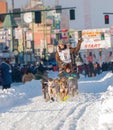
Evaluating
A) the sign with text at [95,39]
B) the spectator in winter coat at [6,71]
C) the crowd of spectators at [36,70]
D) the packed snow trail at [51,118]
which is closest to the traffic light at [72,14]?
the crowd of spectators at [36,70]

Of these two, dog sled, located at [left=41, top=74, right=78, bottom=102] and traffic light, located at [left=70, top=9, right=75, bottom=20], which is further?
traffic light, located at [left=70, top=9, right=75, bottom=20]

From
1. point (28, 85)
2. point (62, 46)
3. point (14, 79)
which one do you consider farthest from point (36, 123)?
point (14, 79)

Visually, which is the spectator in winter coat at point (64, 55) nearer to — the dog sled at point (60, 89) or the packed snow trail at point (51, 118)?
the dog sled at point (60, 89)

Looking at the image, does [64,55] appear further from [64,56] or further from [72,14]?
[72,14]

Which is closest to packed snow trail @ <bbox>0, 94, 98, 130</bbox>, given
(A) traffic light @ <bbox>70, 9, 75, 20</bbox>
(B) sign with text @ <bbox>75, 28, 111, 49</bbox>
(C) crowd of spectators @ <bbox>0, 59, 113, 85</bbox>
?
(C) crowd of spectators @ <bbox>0, 59, 113, 85</bbox>

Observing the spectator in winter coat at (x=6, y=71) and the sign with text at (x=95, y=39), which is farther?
the sign with text at (x=95, y=39)

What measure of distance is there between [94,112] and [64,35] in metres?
65.8

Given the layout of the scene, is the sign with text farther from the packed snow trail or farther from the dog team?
the packed snow trail

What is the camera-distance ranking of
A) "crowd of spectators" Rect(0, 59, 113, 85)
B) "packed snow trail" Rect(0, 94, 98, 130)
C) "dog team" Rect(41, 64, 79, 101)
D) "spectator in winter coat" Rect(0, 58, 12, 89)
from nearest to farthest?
"packed snow trail" Rect(0, 94, 98, 130), "dog team" Rect(41, 64, 79, 101), "spectator in winter coat" Rect(0, 58, 12, 89), "crowd of spectators" Rect(0, 59, 113, 85)

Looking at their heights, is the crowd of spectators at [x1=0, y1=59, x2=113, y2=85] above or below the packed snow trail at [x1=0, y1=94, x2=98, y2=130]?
below

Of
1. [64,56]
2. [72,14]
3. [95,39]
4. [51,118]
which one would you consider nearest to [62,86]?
[64,56]

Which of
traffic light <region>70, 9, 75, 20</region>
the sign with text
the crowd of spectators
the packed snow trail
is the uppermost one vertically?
traffic light <region>70, 9, 75, 20</region>

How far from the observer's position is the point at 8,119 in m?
11.5

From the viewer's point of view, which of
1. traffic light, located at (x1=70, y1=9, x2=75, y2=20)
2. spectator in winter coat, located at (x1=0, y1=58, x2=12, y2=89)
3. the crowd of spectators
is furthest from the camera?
traffic light, located at (x1=70, y1=9, x2=75, y2=20)
